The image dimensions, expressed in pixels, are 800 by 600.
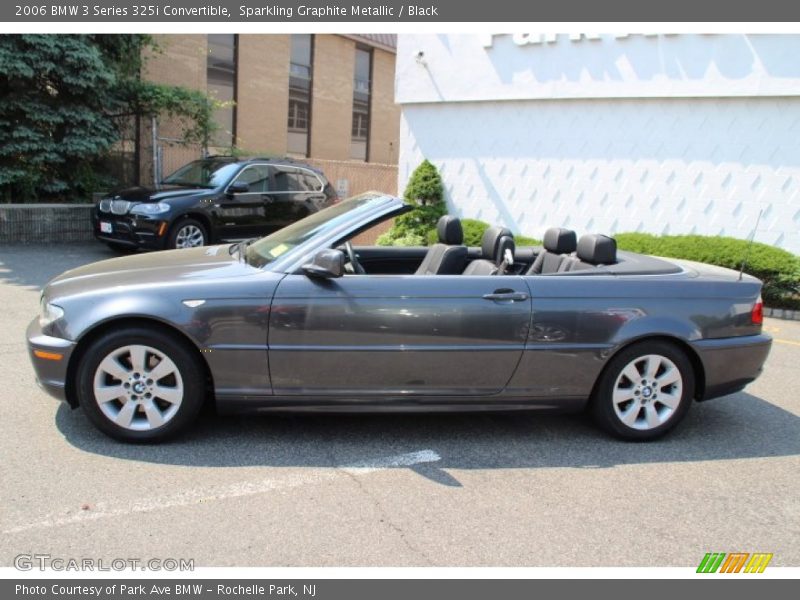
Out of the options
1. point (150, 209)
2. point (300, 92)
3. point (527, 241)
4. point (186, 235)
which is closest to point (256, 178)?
point (186, 235)

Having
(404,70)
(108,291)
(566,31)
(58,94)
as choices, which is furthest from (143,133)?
(108,291)

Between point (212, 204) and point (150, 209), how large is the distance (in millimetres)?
995

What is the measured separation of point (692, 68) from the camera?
1077 centimetres

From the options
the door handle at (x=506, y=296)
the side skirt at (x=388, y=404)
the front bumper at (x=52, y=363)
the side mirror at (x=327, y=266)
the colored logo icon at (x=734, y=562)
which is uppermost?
the side mirror at (x=327, y=266)

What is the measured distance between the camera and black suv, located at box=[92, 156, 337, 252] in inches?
414

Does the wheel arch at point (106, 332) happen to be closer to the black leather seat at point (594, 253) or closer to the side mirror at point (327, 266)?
the side mirror at point (327, 266)

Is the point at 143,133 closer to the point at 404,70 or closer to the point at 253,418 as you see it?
the point at 404,70

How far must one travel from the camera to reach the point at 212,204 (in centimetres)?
1105

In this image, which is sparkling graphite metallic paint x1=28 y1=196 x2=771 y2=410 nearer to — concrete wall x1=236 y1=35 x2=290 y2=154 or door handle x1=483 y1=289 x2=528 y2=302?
door handle x1=483 y1=289 x2=528 y2=302

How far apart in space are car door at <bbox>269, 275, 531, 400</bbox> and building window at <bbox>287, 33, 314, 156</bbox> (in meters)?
23.6

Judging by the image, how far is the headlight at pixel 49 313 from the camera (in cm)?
404

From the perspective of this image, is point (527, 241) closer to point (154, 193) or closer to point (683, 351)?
point (154, 193)

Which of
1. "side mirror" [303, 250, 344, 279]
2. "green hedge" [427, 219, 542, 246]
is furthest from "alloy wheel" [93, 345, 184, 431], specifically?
"green hedge" [427, 219, 542, 246]

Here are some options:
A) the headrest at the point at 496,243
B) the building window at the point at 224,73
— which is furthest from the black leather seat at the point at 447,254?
the building window at the point at 224,73
